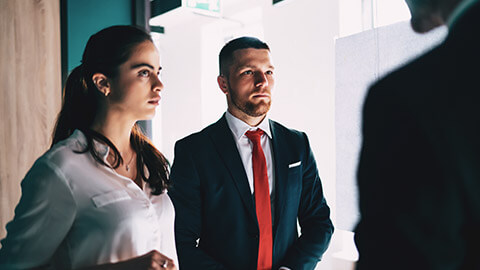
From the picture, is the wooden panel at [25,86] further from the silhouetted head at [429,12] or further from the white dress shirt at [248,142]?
the silhouetted head at [429,12]

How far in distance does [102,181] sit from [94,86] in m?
0.33

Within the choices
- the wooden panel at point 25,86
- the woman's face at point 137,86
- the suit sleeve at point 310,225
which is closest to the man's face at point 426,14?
the woman's face at point 137,86

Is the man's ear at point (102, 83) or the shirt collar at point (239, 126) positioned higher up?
the man's ear at point (102, 83)

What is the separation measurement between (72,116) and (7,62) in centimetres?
108

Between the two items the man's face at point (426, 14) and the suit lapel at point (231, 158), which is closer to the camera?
the man's face at point (426, 14)

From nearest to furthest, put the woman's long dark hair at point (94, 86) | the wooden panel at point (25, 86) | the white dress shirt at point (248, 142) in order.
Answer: the woman's long dark hair at point (94, 86) < the white dress shirt at point (248, 142) < the wooden panel at point (25, 86)

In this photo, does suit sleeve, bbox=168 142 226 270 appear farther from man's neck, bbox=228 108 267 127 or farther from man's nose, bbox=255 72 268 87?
man's nose, bbox=255 72 268 87

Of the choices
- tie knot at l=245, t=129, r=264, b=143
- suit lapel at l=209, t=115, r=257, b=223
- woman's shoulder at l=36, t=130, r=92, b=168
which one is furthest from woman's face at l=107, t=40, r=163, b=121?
tie knot at l=245, t=129, r=264, b=143

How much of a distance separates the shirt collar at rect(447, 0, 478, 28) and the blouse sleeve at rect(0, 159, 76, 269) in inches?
37.6

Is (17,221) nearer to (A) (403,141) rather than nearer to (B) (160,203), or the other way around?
(B) (160,203)

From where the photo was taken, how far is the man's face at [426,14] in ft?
1.84

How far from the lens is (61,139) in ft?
3.99

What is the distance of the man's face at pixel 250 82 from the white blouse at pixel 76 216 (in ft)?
2.06

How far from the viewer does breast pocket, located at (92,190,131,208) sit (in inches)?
40.4
